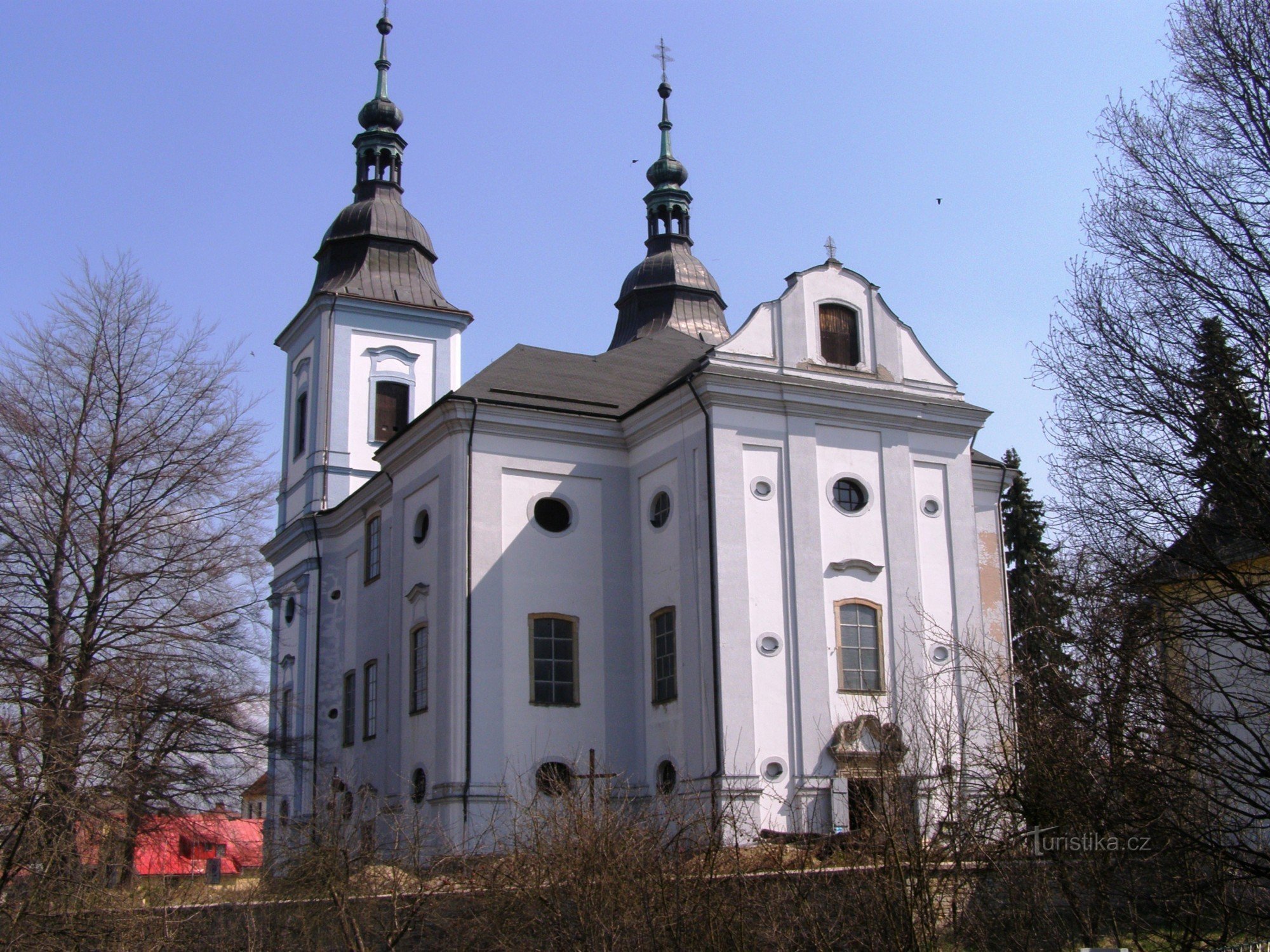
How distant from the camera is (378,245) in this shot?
35688 millimetres

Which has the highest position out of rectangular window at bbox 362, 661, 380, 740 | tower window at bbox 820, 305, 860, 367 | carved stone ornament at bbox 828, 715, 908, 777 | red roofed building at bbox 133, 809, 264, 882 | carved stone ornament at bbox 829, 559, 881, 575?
tower window at bbox 820, 305, 860, 367

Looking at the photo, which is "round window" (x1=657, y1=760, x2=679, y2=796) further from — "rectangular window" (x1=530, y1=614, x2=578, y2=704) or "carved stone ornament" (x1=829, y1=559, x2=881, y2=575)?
"carved stone ornament" (x1=829, y1=559, x2=881, y2=575)

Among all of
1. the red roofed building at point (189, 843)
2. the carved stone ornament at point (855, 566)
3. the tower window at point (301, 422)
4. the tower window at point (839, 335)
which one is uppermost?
the tower window at point (301, 422)

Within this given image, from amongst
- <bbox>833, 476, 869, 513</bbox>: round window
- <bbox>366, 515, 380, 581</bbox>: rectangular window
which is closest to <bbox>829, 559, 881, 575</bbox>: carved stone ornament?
<bbox>833, 476, 869, 513</bbox>: round window

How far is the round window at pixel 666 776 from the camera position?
22938 mm

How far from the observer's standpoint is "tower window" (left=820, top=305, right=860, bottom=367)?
25125 millimetres

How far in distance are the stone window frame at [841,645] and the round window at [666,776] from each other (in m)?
3.08

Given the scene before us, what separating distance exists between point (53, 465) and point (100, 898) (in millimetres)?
7182

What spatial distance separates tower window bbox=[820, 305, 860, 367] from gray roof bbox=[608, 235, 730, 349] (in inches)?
414

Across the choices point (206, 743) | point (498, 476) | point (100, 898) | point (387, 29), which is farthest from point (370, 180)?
point (100, 898)

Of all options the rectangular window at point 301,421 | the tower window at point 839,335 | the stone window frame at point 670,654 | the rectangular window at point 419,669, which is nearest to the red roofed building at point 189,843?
the rectangular window at point 419,669

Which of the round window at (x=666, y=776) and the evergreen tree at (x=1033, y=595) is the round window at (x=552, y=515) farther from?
the evergreen tree at (x=1033, y=595)

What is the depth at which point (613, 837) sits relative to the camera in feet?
39.5

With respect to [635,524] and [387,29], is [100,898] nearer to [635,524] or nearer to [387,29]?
[635,524]
